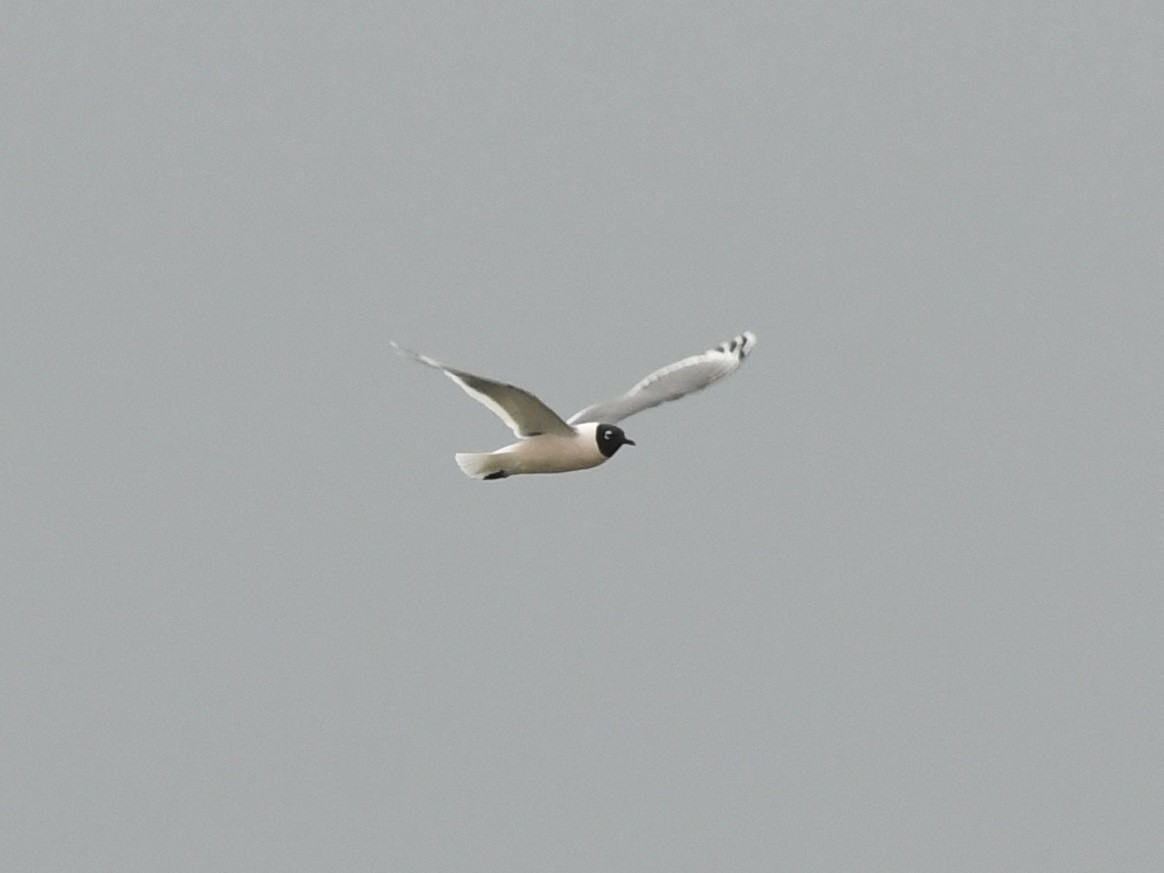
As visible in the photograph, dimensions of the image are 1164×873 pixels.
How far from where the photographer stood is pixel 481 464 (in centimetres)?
1609

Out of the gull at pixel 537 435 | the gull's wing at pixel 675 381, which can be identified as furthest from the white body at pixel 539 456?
the gull's wing at pixel 675 381

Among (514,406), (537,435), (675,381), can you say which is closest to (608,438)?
(537,435)

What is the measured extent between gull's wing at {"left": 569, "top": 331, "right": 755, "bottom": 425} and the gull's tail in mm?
1382

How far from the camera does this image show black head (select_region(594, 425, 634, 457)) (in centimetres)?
1614

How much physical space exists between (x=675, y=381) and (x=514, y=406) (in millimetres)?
2894

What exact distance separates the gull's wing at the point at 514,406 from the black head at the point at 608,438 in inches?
9.1

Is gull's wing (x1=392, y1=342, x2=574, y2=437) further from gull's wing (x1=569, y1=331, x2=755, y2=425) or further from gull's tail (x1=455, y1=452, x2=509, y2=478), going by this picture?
gull's wing (x1=569, y1=331, x2=755, y2=425)

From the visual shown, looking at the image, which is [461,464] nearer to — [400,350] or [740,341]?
[400,350]

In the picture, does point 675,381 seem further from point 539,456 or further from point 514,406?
point 514,406

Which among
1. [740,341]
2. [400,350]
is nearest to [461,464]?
[400,350]

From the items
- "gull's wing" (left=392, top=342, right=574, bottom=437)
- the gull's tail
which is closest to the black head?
"gull's wing" (left=392, top=342, right=574, bottom=437)

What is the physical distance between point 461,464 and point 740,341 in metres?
3.60

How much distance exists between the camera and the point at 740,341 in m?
18.6

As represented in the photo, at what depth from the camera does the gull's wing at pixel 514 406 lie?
1506 centimetres
